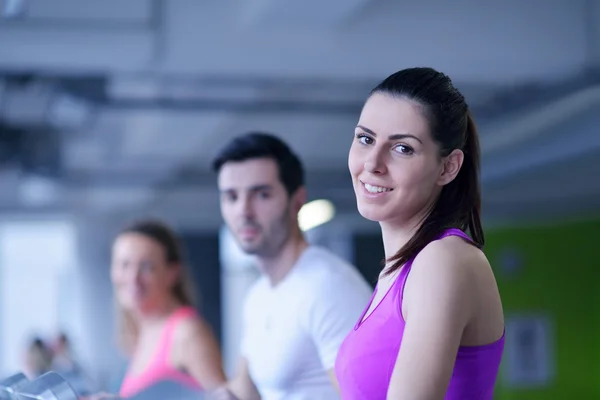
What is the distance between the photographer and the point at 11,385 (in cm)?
144

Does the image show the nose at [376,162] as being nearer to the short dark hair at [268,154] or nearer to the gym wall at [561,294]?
the short dark hair at [268,154]

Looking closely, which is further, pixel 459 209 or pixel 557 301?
pixel 557 301

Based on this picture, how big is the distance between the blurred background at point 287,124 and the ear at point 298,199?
1.13 m

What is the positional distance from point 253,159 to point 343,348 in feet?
3.69

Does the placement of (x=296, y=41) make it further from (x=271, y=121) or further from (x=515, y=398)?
(x=515, y=398)

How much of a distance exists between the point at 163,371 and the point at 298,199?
0.75m

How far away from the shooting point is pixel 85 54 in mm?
4352

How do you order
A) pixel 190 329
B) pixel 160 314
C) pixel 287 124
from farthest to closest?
pixel 287 124 → pixel 160 314 → pixel 190 329

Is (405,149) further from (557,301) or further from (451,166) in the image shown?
(557,301)

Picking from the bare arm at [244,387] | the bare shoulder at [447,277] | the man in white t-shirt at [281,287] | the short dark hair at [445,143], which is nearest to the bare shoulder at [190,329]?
the man in white t-shirt at [281,287]

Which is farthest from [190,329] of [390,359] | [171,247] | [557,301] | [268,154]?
[557,301]

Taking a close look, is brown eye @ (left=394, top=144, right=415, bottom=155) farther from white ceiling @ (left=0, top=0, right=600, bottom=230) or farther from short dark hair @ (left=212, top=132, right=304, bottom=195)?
white ceiling @ (left=0, top=0, right=600, bottom=230)

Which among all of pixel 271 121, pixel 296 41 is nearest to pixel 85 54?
pixel 296 41

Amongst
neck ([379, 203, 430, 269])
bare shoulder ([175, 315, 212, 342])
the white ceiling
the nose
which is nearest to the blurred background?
the white ceiling
